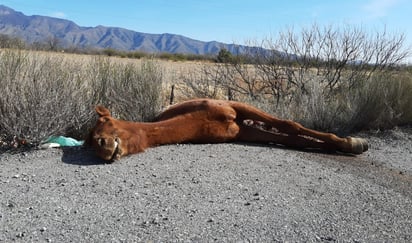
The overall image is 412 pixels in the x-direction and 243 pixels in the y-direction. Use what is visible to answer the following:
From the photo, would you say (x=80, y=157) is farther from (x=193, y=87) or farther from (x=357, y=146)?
(x=193, y=87)

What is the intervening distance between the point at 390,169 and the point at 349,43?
32.9 feet

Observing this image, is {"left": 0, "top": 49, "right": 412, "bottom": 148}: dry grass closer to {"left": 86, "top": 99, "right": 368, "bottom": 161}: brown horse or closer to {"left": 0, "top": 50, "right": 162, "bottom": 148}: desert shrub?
{"left": 0, "top": 50, "right": 162, "bottom": 148}: desert shrub

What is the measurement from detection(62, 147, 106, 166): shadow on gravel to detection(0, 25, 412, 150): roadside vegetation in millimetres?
556

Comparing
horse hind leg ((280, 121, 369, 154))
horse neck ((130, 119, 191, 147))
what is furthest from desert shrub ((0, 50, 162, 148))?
horse hind leg ((280, 121, 369, 154))

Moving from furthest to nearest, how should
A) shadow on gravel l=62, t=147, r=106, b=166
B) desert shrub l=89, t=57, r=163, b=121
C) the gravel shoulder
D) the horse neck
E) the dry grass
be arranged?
desert shrub l=89, t=57, r=163, b=121, the dry grass, the horse neck, shadow on gravel l=62, t=147, r=106, b=166, the gravel shoulder

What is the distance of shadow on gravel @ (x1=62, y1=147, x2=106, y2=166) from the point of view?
19.8 feet

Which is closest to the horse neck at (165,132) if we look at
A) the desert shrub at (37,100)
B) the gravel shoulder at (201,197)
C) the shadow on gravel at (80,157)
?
the gravel shoulder at (201,197)

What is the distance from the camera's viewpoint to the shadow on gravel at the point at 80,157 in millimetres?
6029

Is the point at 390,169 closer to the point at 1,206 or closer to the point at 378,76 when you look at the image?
the point at 1,206

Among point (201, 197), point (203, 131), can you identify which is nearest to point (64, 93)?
point (203, 131)

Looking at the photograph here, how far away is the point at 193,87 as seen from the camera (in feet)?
47.0

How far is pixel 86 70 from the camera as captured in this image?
30.5 ft

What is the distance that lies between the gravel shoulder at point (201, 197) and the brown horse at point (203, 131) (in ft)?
0.57

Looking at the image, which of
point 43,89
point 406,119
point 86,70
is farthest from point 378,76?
point 43,89
